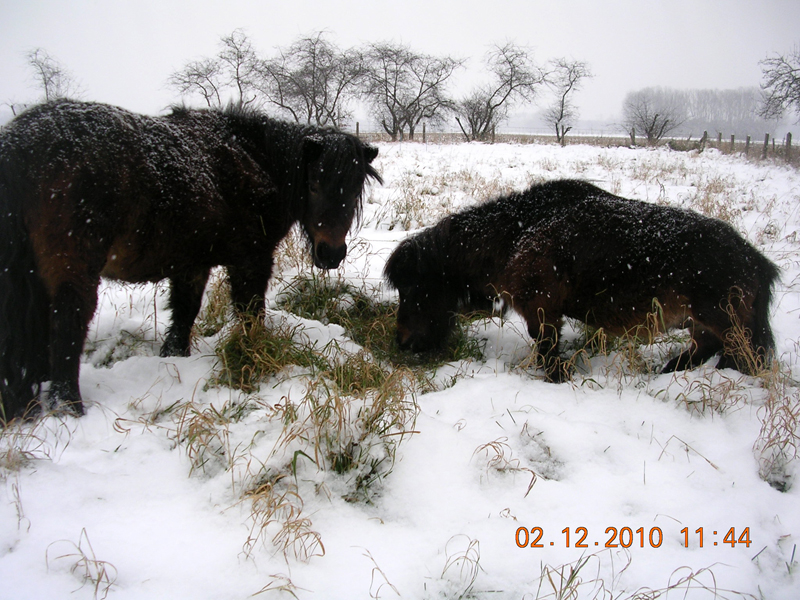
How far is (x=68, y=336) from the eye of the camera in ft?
6.98

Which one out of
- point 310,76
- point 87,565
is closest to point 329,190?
point 87,565

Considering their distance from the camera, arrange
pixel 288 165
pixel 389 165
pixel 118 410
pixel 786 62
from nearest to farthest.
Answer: pixel 118 410 < pixel 288 165 < pixel 389 165 < pixel 786 62

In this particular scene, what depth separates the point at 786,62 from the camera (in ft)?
50.4

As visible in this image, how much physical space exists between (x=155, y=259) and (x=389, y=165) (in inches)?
414

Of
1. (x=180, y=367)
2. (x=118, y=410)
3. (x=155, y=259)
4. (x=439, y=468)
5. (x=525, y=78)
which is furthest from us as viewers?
(x=525, y=78)

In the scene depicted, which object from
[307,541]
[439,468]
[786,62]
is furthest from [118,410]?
[786,62]

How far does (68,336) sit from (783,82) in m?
22.0

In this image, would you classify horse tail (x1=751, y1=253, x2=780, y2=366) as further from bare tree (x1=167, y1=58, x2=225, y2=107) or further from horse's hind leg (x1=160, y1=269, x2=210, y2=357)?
bare tree (x1=167, y1=58, x2=225, y2=107)

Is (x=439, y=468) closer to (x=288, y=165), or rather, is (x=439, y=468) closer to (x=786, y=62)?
(x=288, y=165)

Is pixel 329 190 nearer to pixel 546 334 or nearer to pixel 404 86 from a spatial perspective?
pixel 546 334

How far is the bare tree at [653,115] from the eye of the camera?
29.2 metres

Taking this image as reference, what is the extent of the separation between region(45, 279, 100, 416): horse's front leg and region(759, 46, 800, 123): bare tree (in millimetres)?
21412
